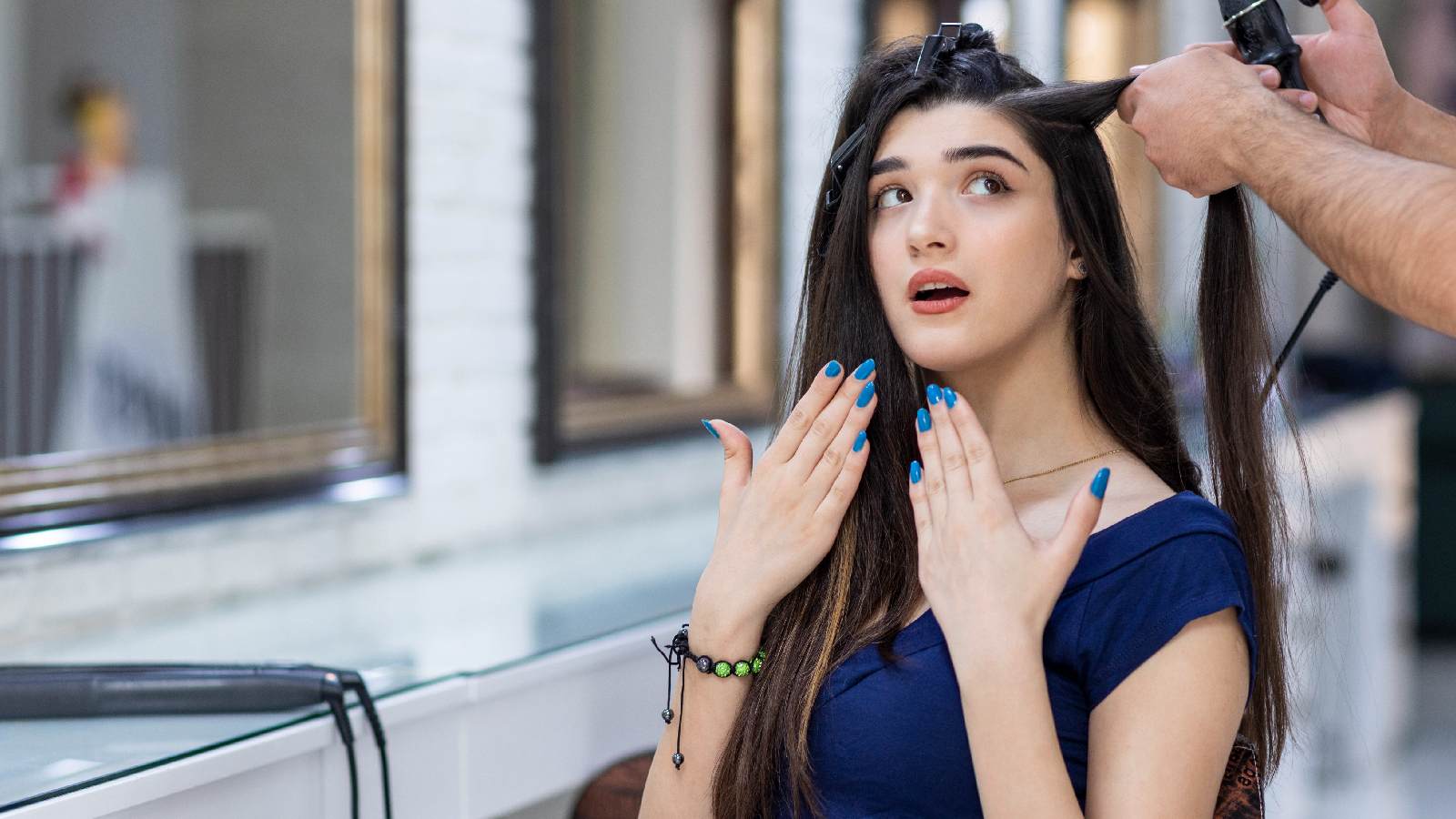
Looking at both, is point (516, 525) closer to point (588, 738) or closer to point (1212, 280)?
point (588, 738)

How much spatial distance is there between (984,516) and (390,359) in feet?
4.10

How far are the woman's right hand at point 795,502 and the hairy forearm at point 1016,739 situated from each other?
257mm

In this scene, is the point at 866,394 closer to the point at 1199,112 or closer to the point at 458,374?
the point at 1199,112

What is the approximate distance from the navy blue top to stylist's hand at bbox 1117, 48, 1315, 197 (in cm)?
30

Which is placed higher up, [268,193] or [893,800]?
[268,193]

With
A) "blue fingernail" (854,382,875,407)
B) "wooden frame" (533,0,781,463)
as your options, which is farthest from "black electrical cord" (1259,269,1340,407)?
"wooden frame" (533,0,781,463)

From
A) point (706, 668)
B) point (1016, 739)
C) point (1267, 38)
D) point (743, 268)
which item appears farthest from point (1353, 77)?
point (743, 268)

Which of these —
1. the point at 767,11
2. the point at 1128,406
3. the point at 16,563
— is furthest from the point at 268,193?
the point at 767,11

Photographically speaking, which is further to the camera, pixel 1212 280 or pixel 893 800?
pixel 1212 280

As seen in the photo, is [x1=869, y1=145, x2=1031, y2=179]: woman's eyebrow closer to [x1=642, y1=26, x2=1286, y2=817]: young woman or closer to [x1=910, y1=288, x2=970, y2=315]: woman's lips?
[x1=642, y1=26, x2=1286, y2=817]: young woman

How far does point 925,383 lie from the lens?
5.27 feet

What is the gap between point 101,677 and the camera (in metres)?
1.48

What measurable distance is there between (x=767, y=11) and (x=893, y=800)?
7.24 ft

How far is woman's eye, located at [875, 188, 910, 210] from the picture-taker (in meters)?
1.51
